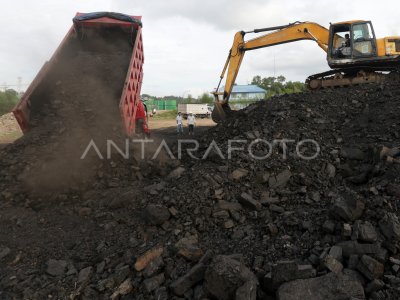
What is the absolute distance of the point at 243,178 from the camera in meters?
4.63

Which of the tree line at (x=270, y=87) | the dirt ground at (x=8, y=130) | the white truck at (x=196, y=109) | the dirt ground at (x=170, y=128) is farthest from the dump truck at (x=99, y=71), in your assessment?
the tree line at (x=270, y=87)

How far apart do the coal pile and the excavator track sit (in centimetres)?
267

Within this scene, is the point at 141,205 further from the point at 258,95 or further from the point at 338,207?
the point at 258,95

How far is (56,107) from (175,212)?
134 inches

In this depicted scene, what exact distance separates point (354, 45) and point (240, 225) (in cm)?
666

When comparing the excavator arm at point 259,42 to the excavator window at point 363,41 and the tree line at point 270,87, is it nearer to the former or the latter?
the excavator window at point 363,41

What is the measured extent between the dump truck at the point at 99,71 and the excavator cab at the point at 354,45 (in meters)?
4.90

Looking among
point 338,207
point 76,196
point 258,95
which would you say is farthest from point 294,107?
point 258,95

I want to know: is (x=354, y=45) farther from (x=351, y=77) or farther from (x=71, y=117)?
(x=71, y=117)

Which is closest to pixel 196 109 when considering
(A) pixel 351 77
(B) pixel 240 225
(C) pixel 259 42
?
(C) pixel 259 42

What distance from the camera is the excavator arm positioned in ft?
29.3

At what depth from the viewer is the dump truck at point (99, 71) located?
592cm

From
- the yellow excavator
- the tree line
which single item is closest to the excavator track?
the yellow excavator

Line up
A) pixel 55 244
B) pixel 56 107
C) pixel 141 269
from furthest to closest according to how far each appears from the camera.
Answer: pixel 56 107, pixel 55 244, pixel 141 269
